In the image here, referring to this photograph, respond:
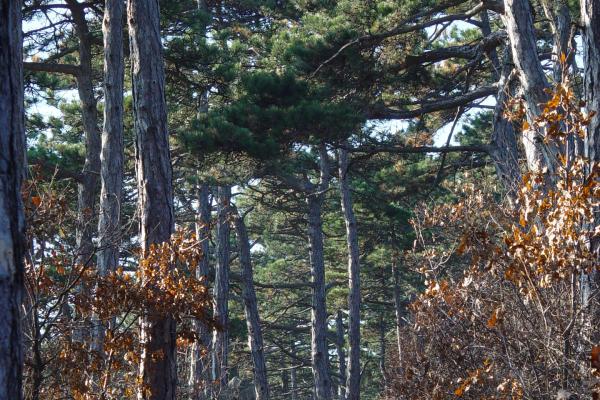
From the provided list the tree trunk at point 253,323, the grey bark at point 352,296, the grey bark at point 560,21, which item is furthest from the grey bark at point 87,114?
the grey bark at point 352,296

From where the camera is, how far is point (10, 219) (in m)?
2.39

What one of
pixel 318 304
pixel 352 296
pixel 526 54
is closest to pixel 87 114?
pixel 526 54

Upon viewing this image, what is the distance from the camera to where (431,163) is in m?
20.5

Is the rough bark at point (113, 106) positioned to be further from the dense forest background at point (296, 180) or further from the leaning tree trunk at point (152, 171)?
the leaning tree trunk at point (152, 171)

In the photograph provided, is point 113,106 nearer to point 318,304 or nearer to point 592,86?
point 592,86

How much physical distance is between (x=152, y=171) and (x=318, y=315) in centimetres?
1433

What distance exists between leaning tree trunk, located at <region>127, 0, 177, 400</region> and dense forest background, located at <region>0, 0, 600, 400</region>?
2 centimetres

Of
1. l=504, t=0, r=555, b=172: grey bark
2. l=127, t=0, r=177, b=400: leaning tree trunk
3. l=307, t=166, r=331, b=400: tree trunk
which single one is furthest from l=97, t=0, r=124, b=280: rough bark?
l=307, t=166, r=331, b=400: tree trunk

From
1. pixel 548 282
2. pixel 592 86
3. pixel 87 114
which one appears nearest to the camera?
pixel 548 282

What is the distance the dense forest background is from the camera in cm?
469

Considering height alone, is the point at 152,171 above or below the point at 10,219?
above

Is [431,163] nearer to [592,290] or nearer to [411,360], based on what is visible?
[411,360]

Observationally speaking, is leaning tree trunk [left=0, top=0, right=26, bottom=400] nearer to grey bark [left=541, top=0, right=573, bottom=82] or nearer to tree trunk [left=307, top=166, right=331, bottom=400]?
grey bark [left=541, top=0, right=573, bottom=82]

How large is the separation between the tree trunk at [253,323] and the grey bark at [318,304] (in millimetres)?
1418
